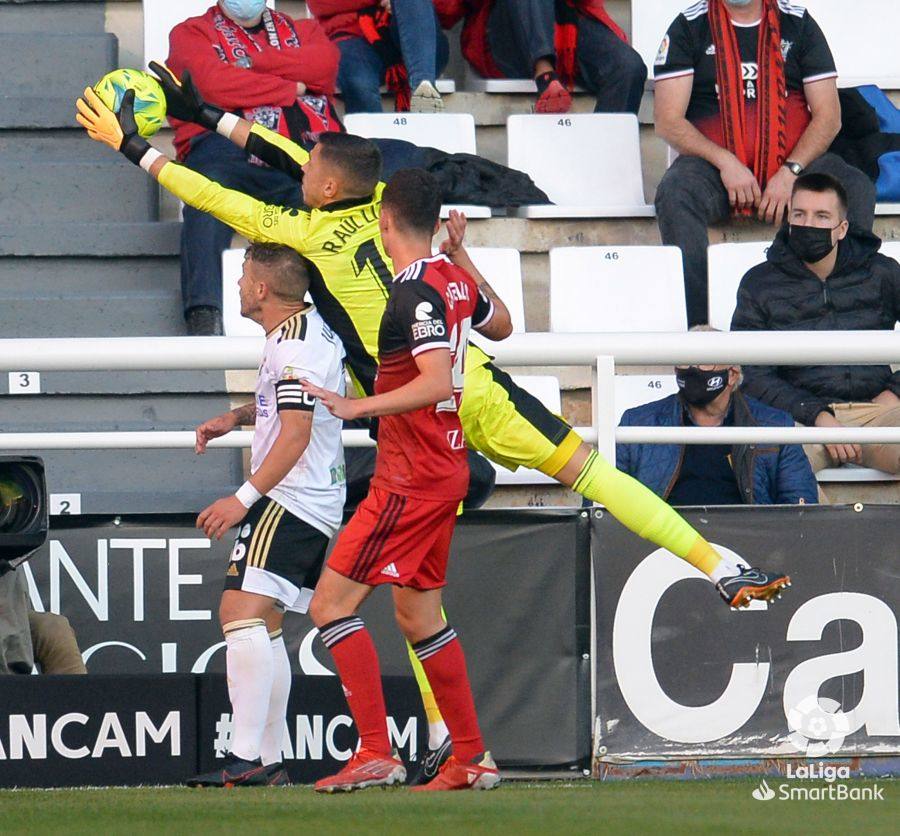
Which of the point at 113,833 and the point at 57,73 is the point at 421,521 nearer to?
the point at 113,833

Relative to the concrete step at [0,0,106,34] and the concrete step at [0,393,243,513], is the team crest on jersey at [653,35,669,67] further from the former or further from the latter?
the concrete step at [0,0,106,34]

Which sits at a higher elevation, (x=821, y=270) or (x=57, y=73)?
(x=57, y=73)

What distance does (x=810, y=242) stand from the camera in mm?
6832

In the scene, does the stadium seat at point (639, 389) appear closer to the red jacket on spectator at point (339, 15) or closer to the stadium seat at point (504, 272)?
the stadium seat at point (504, 272)

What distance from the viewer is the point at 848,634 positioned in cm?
518

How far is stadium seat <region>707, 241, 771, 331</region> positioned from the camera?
714 cm

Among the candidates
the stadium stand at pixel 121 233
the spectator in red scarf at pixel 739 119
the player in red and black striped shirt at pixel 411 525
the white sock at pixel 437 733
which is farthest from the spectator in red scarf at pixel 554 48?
the white sock at pixel 437 733

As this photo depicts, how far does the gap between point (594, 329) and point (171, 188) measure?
2310mm

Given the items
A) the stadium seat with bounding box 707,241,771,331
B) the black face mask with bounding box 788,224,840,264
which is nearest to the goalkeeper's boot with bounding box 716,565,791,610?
the black face mask with bounding box 788,224,840,264

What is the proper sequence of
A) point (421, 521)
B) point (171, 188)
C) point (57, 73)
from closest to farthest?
point (421, 521) → point (171, 188) → point (57, 73)

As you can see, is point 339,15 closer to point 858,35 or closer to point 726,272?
point 726,272

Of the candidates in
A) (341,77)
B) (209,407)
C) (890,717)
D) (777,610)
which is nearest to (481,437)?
(777,610)

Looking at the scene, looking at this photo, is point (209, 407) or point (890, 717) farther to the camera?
point (209, 407)

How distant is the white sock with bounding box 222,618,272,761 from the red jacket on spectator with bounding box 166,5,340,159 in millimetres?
3028
